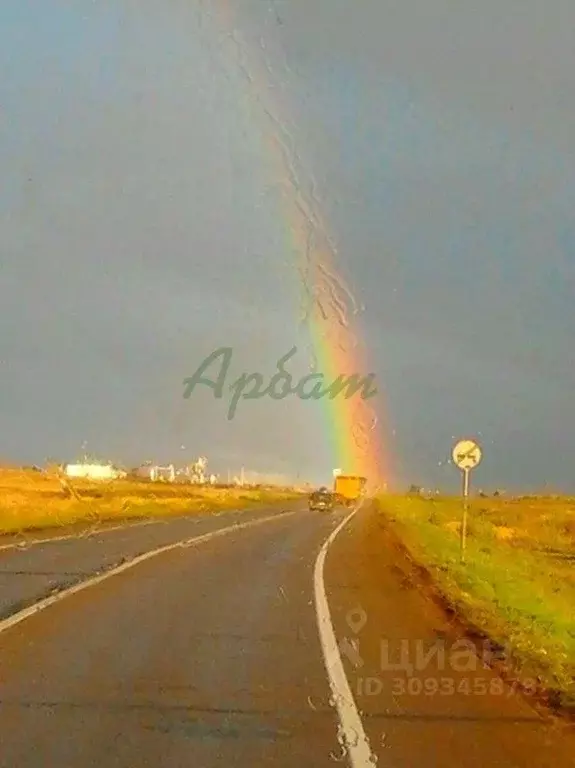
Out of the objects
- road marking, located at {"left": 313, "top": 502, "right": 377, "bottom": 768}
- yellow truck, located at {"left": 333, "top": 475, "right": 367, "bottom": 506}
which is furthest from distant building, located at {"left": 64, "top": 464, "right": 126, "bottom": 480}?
road marking, located at {"left": 313, "top": 502, "right": 377, "bottom": 768}

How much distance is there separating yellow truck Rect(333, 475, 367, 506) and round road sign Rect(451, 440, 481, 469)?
3021 inches

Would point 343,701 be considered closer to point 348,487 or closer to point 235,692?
point 235,692

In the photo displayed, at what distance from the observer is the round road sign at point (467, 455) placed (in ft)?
94.8

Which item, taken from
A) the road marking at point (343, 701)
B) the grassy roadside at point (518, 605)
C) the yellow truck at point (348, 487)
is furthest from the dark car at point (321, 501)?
the road marking at point (343, 701)

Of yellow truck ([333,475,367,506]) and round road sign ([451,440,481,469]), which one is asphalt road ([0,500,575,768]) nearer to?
round road sign ([451,440,481,469])

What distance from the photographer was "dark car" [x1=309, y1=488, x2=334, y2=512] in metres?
88.9

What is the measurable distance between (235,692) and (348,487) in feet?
316

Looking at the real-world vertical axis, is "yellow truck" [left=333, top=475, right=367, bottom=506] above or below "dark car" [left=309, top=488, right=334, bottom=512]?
above

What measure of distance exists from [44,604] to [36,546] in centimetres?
1534

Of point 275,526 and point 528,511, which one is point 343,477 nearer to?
point 528,511

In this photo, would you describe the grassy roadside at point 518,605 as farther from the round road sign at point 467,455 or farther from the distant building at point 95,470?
the distant building at point 95,470

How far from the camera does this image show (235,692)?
10.8 metres

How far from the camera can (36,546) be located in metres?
32.3

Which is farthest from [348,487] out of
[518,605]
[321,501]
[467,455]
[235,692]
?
[235,692]
